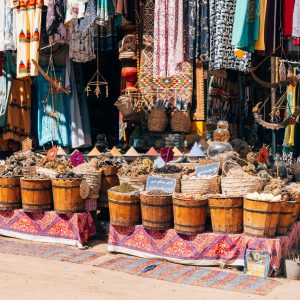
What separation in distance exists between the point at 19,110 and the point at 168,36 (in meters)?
4.16

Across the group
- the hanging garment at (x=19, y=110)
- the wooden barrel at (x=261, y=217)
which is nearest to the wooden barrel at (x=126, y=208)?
the wooden barrel at (x=261, y=217)

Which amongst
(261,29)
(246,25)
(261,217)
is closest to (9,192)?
(261,217)

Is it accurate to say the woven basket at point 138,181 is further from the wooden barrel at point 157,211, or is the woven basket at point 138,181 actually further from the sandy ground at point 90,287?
the sandy ground at point 90,287

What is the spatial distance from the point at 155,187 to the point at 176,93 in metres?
3.26

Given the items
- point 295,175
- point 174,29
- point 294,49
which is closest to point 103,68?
point 174,29

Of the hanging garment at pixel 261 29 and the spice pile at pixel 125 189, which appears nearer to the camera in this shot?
the spice pile at pixel 125 189

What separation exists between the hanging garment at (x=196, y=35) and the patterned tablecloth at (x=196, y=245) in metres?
3.27

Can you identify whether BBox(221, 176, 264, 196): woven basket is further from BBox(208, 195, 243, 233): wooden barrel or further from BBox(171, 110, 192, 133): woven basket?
BBox(171, 110, 192, 133): woven basket

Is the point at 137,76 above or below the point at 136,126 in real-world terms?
above

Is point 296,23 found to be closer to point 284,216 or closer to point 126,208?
point 284,216

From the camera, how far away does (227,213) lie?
6.88 metres

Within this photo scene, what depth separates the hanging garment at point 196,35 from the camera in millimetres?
9367

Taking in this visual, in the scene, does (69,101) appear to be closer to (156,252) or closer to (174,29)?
(174,29)

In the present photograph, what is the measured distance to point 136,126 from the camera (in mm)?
11031
